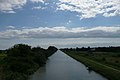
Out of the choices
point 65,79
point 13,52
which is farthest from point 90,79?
point 13,52

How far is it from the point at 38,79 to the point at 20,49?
16.5m

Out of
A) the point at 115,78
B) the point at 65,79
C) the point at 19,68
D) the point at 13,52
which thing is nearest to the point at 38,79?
the point at 65,79

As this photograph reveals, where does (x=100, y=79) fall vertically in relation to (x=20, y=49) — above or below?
below

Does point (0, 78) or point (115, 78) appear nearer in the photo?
point (0, 78)

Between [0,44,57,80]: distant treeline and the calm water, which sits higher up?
[0,44,57,80]: distant treeline

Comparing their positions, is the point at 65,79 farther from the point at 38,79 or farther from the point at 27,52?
the point at 27,52

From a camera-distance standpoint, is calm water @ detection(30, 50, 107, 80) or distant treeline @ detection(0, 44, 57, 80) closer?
distant treeline @ detection(0, 44, 57, 80)

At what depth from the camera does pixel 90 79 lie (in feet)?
107

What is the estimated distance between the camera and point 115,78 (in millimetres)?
29688

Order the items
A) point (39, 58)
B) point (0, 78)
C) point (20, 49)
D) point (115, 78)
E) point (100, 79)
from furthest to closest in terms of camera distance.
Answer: point (39, 58) → point (20, 49) → point (100, 79) → point (115, 78) → point (0, 78)

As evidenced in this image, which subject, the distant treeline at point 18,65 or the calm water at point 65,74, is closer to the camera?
the distant treeline at point 18,65

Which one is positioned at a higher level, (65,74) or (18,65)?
(18,65)

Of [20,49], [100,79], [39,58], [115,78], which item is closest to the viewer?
[115,78]

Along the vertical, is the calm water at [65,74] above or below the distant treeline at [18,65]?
below
